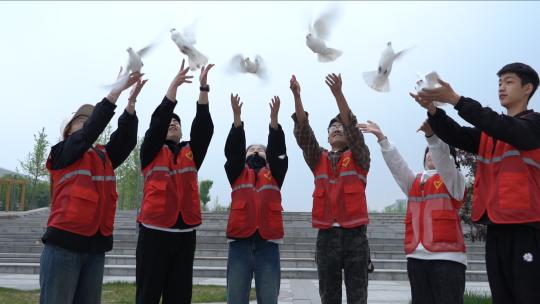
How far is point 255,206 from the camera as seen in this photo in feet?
13.3

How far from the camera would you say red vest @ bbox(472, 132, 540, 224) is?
247cm

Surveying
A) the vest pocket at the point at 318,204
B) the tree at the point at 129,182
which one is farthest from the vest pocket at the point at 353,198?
the tree at the point at 129,182

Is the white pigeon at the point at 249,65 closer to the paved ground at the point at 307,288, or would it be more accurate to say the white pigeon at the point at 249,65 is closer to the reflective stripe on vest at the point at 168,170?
the reflective stripe on vest at the point at 168,170

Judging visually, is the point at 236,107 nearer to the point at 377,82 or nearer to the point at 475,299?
the point at 377,82

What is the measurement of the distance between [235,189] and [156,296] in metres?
1.16

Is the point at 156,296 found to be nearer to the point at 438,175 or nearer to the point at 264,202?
the point at 264,202

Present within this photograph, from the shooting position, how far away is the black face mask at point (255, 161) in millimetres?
4395

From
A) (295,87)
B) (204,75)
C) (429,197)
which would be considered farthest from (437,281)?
(204,75)

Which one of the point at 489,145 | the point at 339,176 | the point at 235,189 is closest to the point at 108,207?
the point at 235,189

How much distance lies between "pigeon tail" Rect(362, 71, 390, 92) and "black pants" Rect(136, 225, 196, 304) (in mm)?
1856

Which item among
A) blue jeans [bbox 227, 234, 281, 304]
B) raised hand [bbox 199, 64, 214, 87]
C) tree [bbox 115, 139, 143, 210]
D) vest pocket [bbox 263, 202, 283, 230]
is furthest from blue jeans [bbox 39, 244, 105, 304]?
tree [bbox 115, 139, 143, 210]

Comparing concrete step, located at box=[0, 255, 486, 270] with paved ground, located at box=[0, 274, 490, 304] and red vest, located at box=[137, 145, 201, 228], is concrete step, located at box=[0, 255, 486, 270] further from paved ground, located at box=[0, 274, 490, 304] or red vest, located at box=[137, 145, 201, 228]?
red vest, located at box=[137, 145, 201, 228]

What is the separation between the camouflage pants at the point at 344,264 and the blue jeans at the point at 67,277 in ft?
5.63

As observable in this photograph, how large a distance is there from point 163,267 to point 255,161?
1387mm
